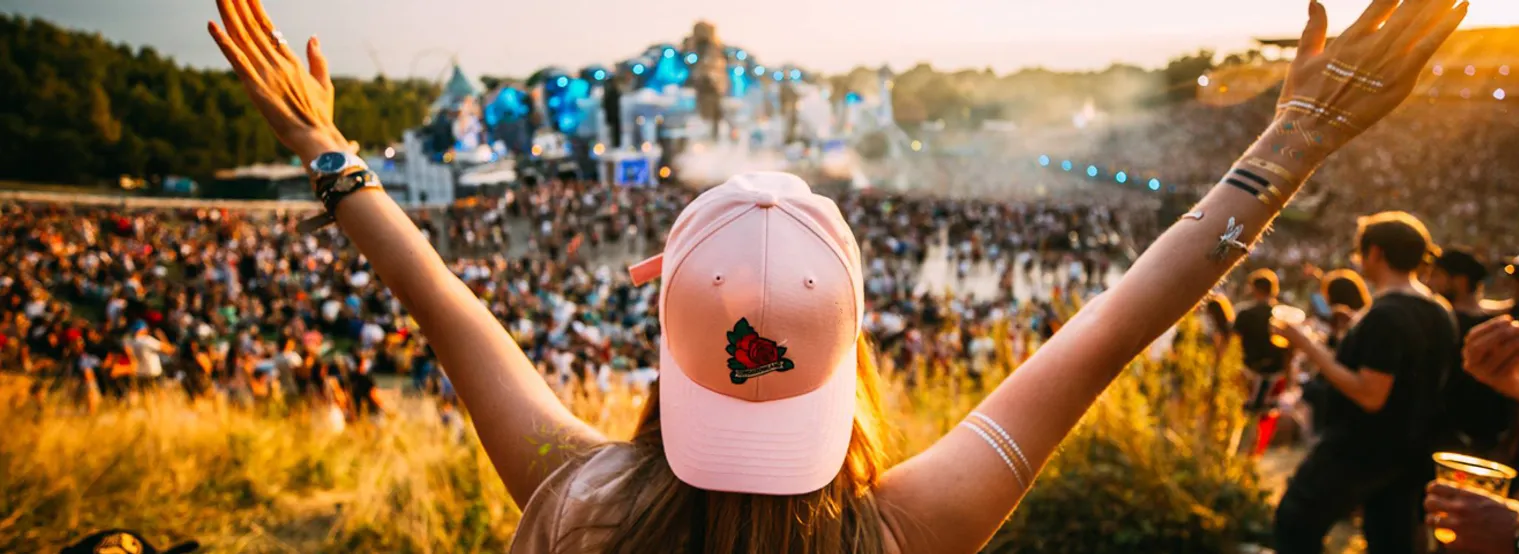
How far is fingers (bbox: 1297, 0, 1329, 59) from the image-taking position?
1.11 meters

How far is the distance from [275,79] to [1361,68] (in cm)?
156

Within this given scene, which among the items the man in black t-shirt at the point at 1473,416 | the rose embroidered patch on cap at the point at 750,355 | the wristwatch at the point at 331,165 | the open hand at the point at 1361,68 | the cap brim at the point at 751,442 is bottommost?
the man in black t-shirt at the point at 1473,416

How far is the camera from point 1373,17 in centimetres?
106

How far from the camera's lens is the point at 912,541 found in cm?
102

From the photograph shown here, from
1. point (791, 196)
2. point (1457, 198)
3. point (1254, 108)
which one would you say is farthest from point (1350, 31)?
point (1254, 108)

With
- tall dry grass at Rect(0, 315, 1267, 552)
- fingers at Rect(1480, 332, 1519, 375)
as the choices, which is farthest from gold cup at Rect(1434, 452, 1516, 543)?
tall dry grass at Rect(0, 315, 1267, 552)

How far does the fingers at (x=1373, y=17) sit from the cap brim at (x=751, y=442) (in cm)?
84

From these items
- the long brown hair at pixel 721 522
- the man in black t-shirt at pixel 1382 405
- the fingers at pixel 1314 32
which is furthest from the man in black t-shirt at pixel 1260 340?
the long brown hair at pixel 721 522

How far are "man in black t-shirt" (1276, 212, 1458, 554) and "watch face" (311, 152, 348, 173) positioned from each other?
277cm

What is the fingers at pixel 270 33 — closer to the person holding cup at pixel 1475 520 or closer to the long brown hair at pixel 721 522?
the long brown hair at pixel 721 522

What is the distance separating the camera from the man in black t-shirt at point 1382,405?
2.62 m

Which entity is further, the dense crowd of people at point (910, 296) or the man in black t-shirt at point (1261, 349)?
the man in black t-shirt at point (1261, 349)

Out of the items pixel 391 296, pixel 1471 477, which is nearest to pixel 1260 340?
pixel 1471 477

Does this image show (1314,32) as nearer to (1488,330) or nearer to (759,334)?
(759,334)
